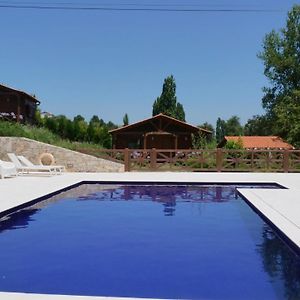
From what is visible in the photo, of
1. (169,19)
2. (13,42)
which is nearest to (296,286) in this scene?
(169,19)

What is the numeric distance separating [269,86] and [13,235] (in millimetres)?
30180

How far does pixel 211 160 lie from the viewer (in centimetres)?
1823

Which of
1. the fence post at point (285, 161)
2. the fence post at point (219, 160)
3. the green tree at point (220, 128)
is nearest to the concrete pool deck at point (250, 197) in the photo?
the fence post at point (219, 160)

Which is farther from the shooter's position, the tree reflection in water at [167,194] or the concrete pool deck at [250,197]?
the tree reflection in water at [167,194]

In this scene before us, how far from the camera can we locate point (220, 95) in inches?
1305

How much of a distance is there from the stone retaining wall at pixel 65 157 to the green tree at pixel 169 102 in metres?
28.5

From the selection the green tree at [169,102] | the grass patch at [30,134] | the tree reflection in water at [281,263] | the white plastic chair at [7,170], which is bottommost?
the tree reflection in water at [281,263]

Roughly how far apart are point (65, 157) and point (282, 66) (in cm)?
2063

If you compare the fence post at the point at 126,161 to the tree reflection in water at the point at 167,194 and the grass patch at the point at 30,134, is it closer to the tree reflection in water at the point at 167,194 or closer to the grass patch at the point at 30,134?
the grass patch at the point at 30,134

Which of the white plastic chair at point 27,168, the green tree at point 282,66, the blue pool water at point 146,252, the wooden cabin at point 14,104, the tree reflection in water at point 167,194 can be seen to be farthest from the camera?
the green tree at point 282,66

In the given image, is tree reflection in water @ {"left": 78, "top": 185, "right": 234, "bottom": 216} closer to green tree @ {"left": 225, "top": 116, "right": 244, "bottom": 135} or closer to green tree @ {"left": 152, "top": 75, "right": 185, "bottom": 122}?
green tree @ {"left": 152, "top": 75, "right": 185, "bottom": 122}

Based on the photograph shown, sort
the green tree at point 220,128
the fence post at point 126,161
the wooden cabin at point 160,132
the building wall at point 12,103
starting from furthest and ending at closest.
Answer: the green tree at point 220,128
the wooden cabin at point 160,132
the building wall at point 12,103
the fence post at point 126,161

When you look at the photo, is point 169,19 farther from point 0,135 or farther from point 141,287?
point 141,287

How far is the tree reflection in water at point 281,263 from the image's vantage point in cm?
424
